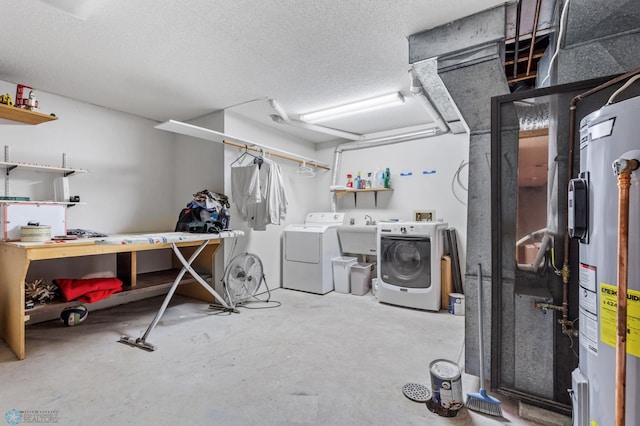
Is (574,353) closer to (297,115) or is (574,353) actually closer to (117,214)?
(297,115)

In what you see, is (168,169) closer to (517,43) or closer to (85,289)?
(85,289)

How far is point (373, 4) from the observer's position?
1.80 m

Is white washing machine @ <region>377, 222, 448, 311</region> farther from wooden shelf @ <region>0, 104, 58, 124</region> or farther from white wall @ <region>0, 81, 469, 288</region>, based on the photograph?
wooden shelf @ <region>0, 104, 58, 124</region>

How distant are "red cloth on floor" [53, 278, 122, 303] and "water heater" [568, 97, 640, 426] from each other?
10.9 feet

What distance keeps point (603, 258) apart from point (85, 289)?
3468mm

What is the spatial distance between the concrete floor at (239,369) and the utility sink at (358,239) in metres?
1.17

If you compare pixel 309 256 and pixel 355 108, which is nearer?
pixel 355 108

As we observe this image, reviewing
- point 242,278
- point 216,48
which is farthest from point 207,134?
point 242,278

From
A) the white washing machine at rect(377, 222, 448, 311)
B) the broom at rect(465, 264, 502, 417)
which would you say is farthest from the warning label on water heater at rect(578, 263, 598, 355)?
the white washing machine at rect(377, 222, 448, 311)

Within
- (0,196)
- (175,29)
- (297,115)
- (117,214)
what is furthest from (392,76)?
(0,196)

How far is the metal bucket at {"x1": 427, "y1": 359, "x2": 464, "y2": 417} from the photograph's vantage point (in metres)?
1.59

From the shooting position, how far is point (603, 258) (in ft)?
3.53

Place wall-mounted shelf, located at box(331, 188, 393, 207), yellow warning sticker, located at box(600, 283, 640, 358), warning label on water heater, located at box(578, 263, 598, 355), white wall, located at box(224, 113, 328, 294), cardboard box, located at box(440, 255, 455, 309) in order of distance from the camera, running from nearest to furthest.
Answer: yellow warning sticker, located at box(600, 283, 640, 358), warning label on water heater, located at box(578, 263, 598, 355), cardboard box, located at box(440, 255, 455, 309), white wall, located at box(224, 113, 328, 294), wall-mounted shelf, located at box(331, 188, 393, 207)

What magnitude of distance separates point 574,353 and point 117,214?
4.37m
